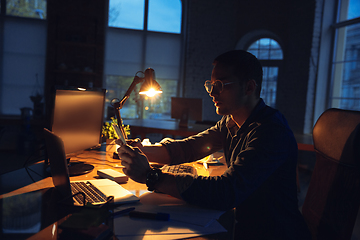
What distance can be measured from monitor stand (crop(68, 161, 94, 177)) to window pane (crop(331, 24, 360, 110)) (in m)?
4.20

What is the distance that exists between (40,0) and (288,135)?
5842mm

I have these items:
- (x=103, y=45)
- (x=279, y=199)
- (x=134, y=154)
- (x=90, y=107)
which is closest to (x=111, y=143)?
(x=90, y=107)

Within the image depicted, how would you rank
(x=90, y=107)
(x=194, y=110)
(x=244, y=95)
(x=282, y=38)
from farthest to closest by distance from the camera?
(x=282, y=38)
(x=194, y=110)
(x=90, y=107)
(x=244, y=95)

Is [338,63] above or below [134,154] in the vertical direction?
above

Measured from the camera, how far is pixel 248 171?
0.97 metres

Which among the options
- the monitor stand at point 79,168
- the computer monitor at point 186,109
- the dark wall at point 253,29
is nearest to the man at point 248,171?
the monitor stand at point 79,168

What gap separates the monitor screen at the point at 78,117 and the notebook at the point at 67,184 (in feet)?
0.83

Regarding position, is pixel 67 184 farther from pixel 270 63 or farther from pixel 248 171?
pixel 270 63

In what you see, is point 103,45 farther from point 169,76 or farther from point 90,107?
point 90,107

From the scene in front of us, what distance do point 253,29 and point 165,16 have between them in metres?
1.95

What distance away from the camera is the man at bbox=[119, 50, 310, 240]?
0.97 m

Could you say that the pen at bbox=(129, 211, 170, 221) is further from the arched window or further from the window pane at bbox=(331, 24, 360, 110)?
the arched window

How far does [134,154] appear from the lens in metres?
1.05

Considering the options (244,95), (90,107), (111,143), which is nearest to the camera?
(244,95)
